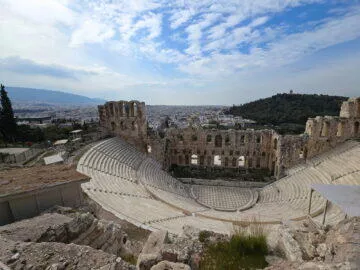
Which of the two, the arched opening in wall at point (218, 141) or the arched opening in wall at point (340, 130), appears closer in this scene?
the arched opening in wall at point (340, 130)

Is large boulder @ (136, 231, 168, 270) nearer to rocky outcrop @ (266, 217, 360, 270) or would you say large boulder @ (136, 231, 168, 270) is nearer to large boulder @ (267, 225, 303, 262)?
rocky outcrop @ (266, 217, 360, 270)

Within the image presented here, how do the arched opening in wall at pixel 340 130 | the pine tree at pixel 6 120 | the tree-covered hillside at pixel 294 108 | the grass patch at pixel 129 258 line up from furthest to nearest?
the tree-covered hillside at pixel 294 108 < the pine tree at pixel 6 120 < the arched opening in wall at pixel 340 130 < the grass patch at pixel 129 258

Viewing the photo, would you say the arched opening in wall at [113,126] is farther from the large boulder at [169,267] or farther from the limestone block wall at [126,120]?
the large boulder at [169,267]

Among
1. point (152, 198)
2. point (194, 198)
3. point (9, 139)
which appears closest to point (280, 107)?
point (194, 198)

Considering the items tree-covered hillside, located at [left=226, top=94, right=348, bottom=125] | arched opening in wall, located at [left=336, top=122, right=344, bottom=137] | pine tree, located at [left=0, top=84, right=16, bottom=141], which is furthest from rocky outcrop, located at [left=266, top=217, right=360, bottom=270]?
tree-covered hillside, located at [left=226, top=94, right=348, bottom=125]

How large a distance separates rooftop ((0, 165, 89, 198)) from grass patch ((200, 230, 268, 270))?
17.8ft

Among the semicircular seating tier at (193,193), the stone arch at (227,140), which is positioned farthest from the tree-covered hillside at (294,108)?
the semicircular seating tier at (193,193)

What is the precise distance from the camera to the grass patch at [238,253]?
535 cm

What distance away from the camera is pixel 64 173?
8.19 m

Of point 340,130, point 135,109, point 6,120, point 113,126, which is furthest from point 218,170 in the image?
point 6,120

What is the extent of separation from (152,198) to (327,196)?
497 inches

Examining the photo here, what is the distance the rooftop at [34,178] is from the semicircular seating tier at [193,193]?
150 inches

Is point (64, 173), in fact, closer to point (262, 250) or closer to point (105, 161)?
point (262, 250)

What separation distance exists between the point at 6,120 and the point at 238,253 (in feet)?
120
